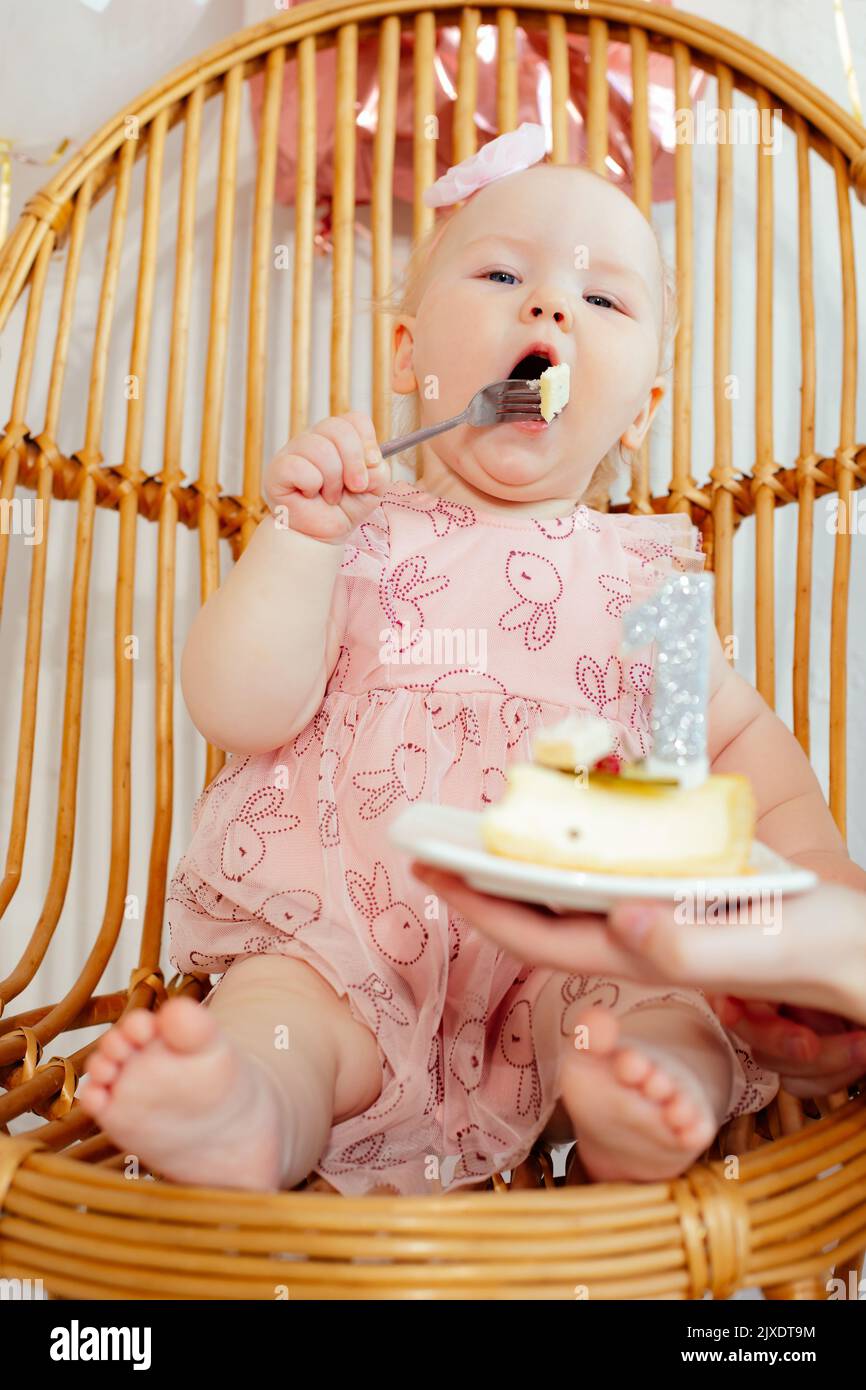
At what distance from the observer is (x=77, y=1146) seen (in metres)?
0.69

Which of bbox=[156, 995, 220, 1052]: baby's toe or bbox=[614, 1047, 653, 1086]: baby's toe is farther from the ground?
bbox=[156, 995, 220, 1052]: baby's toe

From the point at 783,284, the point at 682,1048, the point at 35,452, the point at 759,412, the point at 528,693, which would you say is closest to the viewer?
the point at 682,1048

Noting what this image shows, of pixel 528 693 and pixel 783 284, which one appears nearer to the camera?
pixel 528 693

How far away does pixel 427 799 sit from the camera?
84 centimetres

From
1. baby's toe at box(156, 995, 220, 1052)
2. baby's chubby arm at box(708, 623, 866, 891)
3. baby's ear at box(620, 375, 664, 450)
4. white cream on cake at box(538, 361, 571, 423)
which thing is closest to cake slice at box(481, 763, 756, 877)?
baby's toe at box(156, 995, 220, 1052)

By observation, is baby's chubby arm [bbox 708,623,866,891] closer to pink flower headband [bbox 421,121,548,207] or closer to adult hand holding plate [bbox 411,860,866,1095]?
adult hand holding plate [bbox 411,860,866,1095]

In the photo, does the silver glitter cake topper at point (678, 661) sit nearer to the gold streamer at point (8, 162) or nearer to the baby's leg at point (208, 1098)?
the baby's leg at point (208, 1098)

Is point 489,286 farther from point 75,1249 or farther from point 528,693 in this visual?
point 75,1249

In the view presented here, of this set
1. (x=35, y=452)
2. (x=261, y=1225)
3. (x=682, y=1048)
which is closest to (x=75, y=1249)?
(x=261, y=1225)

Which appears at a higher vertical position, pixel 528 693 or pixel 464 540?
pixel 464 540

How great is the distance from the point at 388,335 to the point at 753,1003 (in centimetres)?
80

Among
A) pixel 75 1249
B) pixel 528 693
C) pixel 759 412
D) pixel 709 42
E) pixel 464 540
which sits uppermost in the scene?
pixel 709 42

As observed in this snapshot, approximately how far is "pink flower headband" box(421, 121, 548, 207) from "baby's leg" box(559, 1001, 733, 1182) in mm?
734

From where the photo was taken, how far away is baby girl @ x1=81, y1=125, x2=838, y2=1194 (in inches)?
22.7
